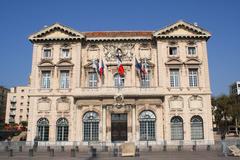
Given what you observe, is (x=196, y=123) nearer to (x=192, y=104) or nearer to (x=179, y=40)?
(x=192, y=104)

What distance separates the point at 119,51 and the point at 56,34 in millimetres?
8537

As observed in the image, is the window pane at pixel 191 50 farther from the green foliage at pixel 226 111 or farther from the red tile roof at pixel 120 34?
the green foliage at pixel 226 111

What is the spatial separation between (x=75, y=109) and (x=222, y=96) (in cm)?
3753

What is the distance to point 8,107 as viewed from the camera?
3492 inches

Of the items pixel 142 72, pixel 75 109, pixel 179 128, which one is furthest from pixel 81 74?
pixel 179 128

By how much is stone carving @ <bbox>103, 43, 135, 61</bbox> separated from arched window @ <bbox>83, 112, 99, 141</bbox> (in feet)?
24.9

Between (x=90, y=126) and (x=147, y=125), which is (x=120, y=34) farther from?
(x=90, y=126)

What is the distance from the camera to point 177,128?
34.9 m

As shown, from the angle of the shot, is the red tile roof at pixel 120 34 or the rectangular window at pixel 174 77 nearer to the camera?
the rectangular window at pixel 174 77

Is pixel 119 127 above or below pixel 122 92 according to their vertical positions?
below

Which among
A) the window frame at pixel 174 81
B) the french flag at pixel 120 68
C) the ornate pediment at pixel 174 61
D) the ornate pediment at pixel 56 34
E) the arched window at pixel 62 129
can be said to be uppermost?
the ornate pediment at pixel 56 34

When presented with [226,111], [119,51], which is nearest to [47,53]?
[119,51]

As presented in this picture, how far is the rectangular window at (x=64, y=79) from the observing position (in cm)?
3641

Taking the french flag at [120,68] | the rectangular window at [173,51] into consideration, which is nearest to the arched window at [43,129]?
the french flag at [120,68]
